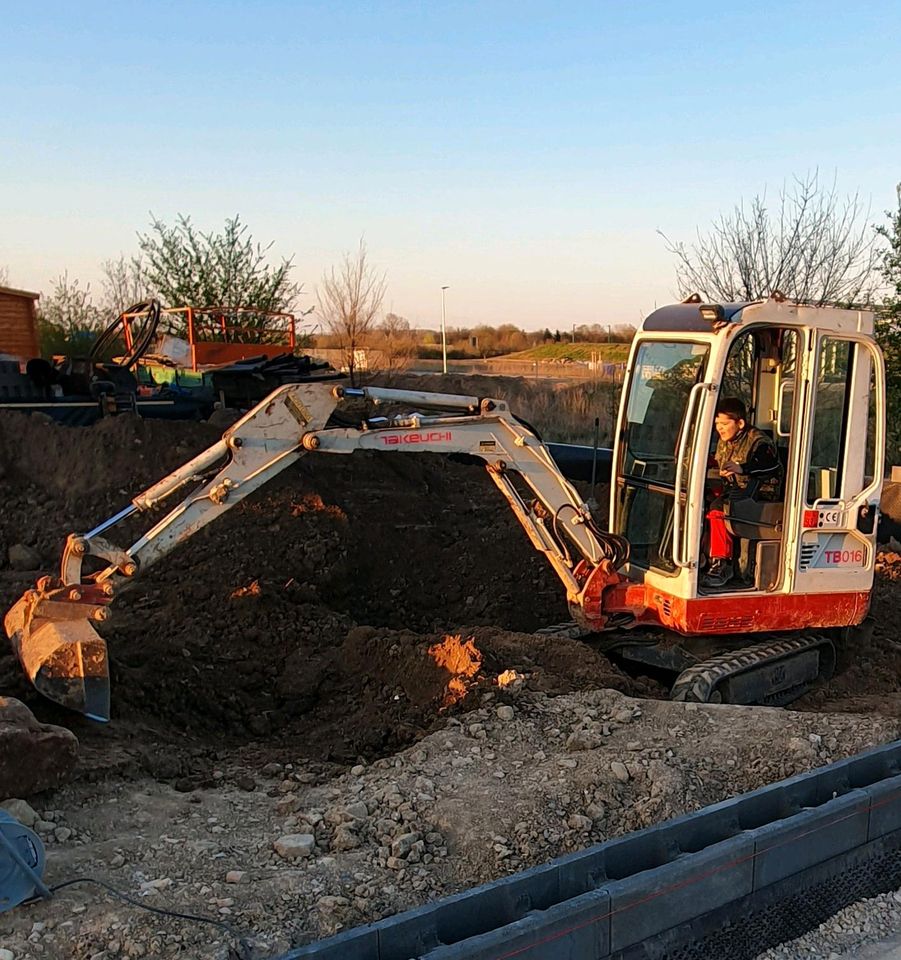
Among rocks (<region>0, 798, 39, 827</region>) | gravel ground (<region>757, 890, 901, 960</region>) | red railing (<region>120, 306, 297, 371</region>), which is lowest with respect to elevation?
gravel ground (<region>757, 890, 901, 960</region>)

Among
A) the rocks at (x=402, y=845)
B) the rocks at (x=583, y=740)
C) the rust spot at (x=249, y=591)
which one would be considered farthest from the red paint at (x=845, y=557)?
the rust spot at (x=249, y=591)

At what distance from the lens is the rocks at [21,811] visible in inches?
163

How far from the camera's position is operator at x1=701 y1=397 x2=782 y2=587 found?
6.21 meters

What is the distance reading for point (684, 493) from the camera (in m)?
6.07

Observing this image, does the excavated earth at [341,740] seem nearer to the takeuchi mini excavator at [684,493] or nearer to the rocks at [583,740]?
the rocks at [583,740]

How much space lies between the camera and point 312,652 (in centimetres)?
714

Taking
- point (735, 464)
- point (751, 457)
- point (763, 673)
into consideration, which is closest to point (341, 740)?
point (763, 673)

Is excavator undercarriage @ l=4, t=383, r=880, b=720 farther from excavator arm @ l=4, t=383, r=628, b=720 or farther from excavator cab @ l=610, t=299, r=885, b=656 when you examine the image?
excavator cab @ l=610, t=299, r=885, b=656

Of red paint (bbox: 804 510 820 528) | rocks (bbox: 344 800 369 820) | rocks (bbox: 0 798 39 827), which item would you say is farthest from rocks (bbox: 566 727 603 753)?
rocks (bbox: 0 798 39 827)

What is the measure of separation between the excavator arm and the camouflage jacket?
99cm

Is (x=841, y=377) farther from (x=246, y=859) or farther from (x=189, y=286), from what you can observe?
(x=189, y=286)

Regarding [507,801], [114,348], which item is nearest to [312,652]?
[507,801]

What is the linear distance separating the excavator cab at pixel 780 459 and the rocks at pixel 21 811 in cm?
399

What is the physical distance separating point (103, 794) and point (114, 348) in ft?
50.2
